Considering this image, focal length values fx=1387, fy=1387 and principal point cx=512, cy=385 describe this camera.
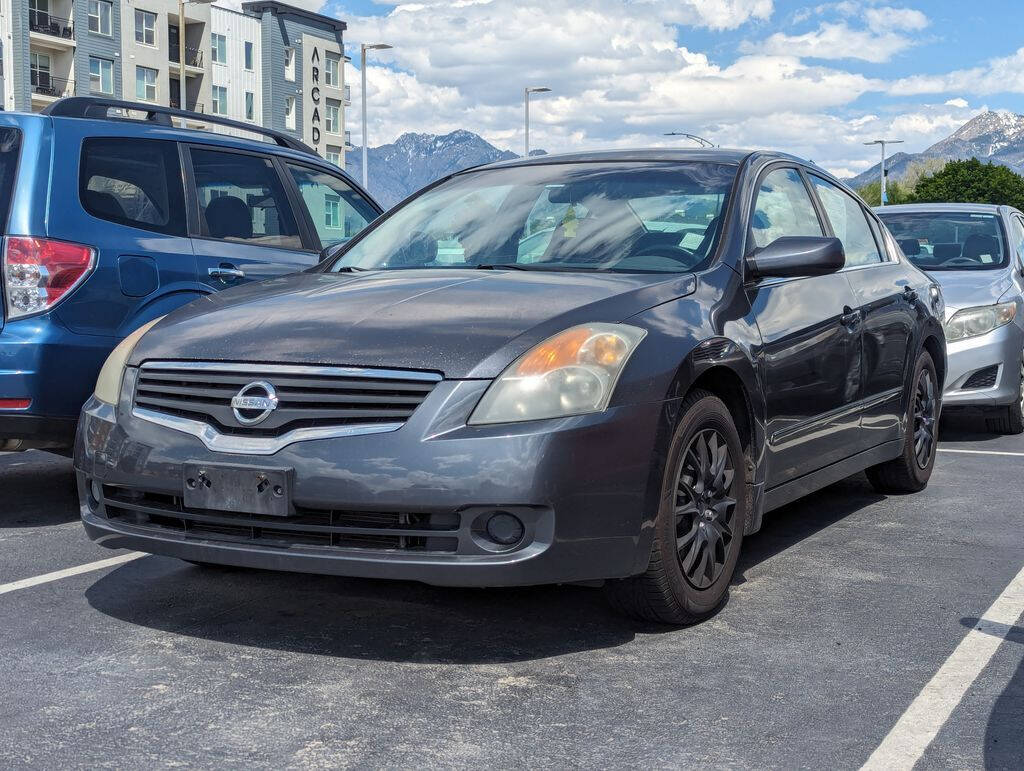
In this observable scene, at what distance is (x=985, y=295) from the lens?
9.18 metres

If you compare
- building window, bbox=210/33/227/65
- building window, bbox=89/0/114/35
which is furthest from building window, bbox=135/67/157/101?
building window, bbox=210/33/227/65

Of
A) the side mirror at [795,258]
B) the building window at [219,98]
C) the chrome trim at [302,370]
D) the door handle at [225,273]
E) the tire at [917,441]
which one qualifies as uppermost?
the building window at [219,98]

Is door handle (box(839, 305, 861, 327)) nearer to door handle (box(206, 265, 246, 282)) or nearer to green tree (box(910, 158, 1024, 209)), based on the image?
door handle (box(206, 265, 246, 282))

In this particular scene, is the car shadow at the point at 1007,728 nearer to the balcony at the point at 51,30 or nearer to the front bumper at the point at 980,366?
the front bumper at the point at 980,366

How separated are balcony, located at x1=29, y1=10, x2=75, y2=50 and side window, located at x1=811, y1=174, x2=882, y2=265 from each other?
55.4m

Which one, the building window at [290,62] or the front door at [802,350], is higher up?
the building window at [290,62]

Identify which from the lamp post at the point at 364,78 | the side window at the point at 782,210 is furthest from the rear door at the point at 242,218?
the lamp post at the point at 364,78

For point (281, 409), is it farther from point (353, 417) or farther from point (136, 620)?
point (136, 620)

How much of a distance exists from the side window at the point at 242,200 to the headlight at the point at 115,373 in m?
2.14

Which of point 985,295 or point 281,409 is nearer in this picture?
point 281,409

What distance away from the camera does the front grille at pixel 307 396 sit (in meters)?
3.79

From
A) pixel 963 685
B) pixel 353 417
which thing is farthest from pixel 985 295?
pixel 353 417

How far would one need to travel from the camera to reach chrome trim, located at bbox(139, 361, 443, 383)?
12.5 feet

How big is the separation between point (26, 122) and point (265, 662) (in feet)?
10.3
